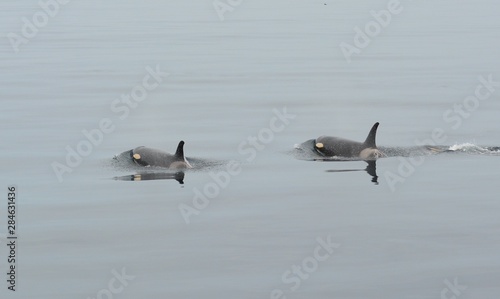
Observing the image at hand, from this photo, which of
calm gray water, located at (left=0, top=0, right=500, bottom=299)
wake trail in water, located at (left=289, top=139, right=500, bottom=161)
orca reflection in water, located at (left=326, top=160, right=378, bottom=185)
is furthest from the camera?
wake trail in water, located at (left=289, top=139, right=500, bottom=161)

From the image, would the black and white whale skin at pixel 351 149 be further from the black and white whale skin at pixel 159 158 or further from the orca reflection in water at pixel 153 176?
the orca reflection in water at pixel 153 176

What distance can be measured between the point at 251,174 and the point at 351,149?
315cm

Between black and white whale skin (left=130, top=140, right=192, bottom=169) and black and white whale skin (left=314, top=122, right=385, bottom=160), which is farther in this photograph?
black and white whale skin (left=314, top=122, right=385, bottom=160)

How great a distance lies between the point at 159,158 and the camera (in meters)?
27.0

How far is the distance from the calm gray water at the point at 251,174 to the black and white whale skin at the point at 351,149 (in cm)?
39

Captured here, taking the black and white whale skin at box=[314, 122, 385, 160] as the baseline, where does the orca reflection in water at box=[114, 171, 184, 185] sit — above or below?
below

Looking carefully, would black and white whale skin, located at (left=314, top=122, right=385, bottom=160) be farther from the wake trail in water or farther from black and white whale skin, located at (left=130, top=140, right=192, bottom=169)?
black and white whale skin, located at (left=130, top=140, right=192, bottom=169)

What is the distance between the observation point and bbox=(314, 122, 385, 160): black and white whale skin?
28.7 metres

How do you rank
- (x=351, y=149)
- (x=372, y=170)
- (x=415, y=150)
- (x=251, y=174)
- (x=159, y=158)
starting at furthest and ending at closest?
1. (x=415, y=150)
2. (x=351, y=149)
3. (x=372, y=170)
4. (x=159, y=158)
5. (x=251, y=174)

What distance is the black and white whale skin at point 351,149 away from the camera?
28703 millimetres

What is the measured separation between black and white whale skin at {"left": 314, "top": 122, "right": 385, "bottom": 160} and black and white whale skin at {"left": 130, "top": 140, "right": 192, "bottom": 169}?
3.80 meters

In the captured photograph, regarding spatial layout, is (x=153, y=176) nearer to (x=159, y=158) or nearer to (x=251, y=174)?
(x=159, y=158)

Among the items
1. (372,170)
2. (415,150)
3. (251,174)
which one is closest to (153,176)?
(251,174)

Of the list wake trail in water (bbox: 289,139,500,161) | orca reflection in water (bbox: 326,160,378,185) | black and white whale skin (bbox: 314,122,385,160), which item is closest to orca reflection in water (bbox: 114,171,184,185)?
orca reflection in water (bbox: 326,160,378,185)
